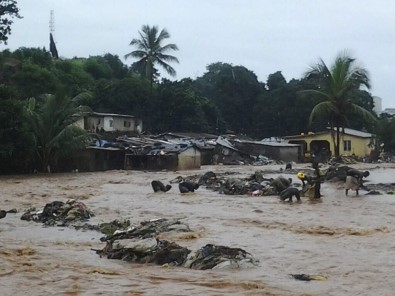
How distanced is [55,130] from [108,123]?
49.9ft

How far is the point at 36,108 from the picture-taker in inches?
1362

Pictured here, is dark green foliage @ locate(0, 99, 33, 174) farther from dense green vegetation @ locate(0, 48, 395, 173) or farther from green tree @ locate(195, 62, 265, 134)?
green tree @ locate(195, 62, 265, 134)

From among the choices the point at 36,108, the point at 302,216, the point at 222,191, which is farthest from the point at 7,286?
the point at 36,108

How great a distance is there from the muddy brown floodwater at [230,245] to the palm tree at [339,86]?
55.9 feet

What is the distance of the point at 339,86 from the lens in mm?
35062

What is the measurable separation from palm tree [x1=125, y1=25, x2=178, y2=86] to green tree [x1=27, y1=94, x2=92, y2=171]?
21664 mm

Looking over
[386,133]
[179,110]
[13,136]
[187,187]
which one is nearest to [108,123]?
[179,110]

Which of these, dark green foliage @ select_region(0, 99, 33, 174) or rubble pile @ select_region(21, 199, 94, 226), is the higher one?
dark green foliage @ select_region(0, 99, 33, 174)

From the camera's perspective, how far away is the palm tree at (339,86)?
34906mm

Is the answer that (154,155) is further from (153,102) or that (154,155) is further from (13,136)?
(153,102)

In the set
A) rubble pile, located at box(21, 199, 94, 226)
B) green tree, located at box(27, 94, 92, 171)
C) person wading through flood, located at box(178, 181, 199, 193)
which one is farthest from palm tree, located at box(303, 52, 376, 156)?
rubble pile, located at box(21, 199, 94, 226)

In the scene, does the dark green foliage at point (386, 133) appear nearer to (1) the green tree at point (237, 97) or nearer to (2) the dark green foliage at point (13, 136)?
(1) the green tree at point (237, 97)

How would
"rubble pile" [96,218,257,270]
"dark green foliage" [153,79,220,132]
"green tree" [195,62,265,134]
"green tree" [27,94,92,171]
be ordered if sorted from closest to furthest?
"rubble pile" [96,218,257,270], "green tree" [27,94,92,171], "dark green foliage" [153,79,220,132], "green tree" [195,62,265,134]

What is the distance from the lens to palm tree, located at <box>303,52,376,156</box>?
34906 millimetres
